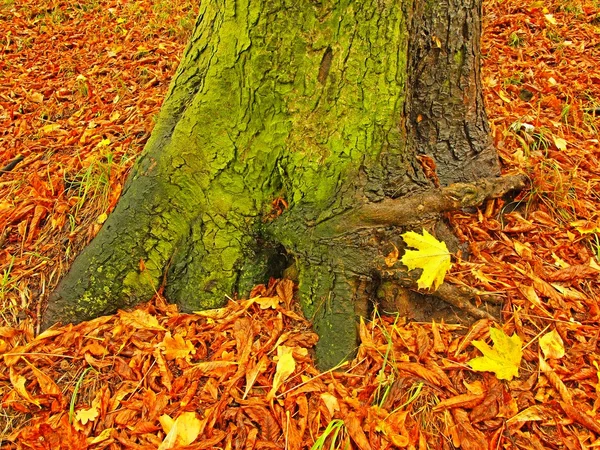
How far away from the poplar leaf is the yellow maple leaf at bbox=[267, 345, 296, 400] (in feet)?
3.08

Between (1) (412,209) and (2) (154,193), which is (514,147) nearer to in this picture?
(1) (412,209)

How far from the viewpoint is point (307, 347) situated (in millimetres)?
1978

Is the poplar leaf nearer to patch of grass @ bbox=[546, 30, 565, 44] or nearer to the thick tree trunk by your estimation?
the thick tree trunk

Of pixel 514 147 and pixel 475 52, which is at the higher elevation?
pixel 475 52

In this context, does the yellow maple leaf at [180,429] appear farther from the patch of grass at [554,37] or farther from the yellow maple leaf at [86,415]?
the patch of grass at [554,37]

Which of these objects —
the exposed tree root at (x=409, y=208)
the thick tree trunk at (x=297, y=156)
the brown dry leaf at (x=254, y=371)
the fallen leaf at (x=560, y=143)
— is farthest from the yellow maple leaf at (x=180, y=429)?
the fallen leaf at (x=560, y=143)

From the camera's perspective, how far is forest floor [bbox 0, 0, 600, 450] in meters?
1.68

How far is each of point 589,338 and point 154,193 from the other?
1.85m

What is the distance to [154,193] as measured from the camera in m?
2.14

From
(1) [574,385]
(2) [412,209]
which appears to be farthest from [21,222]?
(1) [574,385]

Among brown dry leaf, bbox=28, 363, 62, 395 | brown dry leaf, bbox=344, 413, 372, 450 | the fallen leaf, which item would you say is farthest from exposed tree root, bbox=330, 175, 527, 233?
brown dry leaf, bbox=28, 363, 62, 395

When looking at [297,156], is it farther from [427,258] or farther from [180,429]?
[180,429]

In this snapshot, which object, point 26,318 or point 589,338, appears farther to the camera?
point 26,318

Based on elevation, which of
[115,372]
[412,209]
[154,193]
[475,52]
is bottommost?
[115,372]
